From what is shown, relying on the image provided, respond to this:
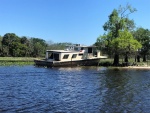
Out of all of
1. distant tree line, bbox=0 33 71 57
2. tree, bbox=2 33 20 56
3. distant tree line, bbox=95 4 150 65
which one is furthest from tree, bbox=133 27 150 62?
tree, bbox=2 33 20 56

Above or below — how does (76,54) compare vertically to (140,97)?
above

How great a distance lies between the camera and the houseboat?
6862 centimetres

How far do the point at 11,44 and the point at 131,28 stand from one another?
2981 inches

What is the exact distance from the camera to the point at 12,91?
27.9 m

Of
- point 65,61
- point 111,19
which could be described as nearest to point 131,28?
point 111,19

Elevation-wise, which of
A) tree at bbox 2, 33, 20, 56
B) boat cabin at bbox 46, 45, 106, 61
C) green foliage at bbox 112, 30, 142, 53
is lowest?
boat cabin at bbox 46, 45, 106, 61

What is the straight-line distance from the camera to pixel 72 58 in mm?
71875

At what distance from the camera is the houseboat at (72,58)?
68.6 metres

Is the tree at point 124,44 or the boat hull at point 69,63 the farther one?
the tree at point 124,44

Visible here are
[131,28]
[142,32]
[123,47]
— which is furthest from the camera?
[142,32]

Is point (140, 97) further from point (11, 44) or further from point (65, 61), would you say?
point (11, 44)

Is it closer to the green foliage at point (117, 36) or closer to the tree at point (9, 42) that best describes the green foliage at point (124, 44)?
the green foliage at point (117, 36)

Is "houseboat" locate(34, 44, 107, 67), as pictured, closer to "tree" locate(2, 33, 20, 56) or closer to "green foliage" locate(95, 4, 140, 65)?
"green foliage" locate(95, 4, 140, 65)

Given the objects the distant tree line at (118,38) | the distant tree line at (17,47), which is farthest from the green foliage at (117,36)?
the distant tree line at (17,47)
